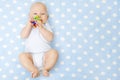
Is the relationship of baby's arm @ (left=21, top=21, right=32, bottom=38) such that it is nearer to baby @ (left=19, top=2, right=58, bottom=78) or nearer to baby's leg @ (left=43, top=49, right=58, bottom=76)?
baby @ (left=19, top=2, right=58, bottom=78)

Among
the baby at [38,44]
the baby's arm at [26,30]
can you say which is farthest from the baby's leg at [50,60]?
the baby's arm at [26,30]

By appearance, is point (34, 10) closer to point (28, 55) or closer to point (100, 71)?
point (28, 55)

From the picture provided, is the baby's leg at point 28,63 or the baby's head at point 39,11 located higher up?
the baby's head at point 39,11

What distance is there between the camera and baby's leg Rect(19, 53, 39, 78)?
185 centimetres

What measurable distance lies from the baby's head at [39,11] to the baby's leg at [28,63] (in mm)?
256

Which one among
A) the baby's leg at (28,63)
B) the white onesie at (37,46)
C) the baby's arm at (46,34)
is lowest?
the baby's leg at (28,63)

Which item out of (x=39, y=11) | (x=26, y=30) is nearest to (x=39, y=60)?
(x=26, y=30)

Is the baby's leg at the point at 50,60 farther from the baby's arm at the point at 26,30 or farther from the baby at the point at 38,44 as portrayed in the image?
the baby's arm at the point at 26,30

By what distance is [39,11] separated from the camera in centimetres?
192

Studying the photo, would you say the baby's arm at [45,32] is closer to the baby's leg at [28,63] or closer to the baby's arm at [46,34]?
the baby's arm at [46,34]

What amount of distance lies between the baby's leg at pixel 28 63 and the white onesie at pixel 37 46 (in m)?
0.05

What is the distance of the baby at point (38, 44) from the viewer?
6.15 ft

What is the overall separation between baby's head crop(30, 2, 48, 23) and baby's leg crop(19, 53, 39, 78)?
26cm

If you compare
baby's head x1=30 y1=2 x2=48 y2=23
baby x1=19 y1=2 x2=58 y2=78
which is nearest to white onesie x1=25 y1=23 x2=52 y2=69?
baby x1=19 y1=2 x2=58 y2=78
